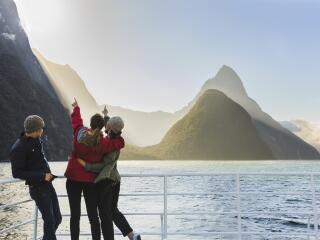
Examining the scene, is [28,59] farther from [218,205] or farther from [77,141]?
[77,141]

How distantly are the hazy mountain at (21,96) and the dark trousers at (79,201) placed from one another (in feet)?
410

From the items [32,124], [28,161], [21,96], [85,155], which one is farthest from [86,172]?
[21,96]

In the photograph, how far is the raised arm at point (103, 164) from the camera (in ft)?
16.7

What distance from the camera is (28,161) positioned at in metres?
4.68

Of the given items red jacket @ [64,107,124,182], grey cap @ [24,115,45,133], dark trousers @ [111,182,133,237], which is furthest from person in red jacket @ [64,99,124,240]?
grey cap @ [24,115,45,133]

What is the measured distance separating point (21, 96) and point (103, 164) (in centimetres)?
14816

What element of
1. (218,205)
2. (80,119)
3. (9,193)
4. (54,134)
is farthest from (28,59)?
(80,119)

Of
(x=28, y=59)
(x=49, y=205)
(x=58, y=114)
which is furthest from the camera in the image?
(x=28, y=59)

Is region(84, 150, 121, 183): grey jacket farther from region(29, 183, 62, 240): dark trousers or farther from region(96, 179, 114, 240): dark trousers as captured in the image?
region(29, 183, 62, 240): dark trousers

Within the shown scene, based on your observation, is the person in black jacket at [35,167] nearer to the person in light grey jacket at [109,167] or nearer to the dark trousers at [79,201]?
the dark trousers at [79,201]

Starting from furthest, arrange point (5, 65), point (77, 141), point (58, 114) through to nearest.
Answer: point (58, 114), point (5, 65), point (77, 141)

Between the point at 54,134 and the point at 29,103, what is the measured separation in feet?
42.1

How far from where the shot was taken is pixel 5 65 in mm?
144875

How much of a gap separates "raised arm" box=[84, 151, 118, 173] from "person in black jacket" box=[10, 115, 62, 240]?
19.1 inches
